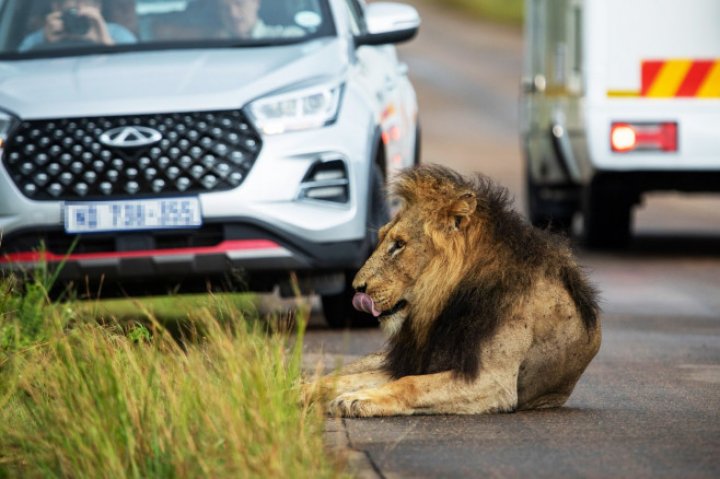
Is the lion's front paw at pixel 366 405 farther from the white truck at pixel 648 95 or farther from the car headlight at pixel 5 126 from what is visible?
the white truck at pixel 648 95

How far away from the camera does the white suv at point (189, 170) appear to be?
28.8ft

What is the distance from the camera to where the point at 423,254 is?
6.73 meters

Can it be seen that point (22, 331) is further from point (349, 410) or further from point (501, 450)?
point (501, 450)

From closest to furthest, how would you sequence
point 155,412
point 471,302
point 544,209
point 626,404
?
point 155,412 → point 471,302 → point 626,404 → point 544,209

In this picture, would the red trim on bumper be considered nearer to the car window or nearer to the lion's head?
the car window

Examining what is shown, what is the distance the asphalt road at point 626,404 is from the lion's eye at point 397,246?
65cm

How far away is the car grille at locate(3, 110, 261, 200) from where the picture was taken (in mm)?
8758

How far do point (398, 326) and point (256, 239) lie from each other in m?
2.29

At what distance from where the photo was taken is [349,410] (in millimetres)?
6406

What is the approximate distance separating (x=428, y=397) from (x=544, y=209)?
10374 millimetres

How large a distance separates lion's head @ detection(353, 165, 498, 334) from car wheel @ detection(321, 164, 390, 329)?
2230mm

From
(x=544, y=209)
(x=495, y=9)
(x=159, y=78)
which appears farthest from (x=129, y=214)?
(x=495, y=9)

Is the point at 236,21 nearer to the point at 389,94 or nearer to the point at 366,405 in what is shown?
the point at 389,94

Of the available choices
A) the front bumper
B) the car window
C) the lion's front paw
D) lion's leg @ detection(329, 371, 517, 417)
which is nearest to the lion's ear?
lion's leg @ detection(329, 371, 517, 417)
